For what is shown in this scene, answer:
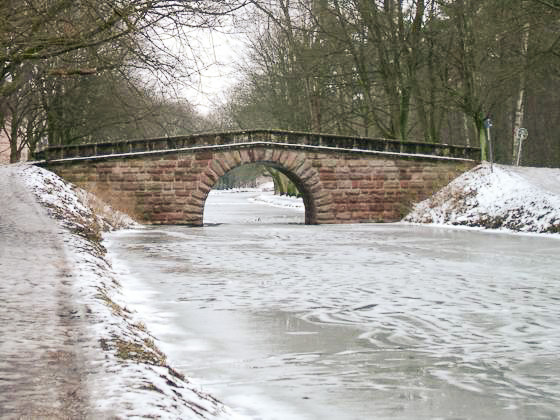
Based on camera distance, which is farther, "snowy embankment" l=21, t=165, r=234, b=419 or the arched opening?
the arched opening

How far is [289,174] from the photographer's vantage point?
25938 mm

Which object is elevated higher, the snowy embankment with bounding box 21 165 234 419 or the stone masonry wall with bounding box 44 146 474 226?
the stone masonry wall with bounding box 44 146 474 226

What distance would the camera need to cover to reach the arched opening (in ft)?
87.0

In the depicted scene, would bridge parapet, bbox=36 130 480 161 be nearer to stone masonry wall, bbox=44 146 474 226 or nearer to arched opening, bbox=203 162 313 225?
stone masonry wall, bbox=44 146 474 226

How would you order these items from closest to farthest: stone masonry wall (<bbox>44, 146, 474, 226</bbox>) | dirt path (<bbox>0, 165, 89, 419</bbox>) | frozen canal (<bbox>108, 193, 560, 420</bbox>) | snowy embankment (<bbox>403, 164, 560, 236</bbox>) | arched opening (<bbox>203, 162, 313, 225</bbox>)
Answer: dirt path (<bbox>0, 165, 89, 419</bbox>) → frozen canal (<bbox>108, 193, 560, 420</bbox>) → snowy embankment (<bbox>403, 164, 560, 236</bbox>) → stone masonry wall (<bbox>44, 146, 474, 226</bbox>) → arched opening (<bbox>203, 162, 313, 225</bbox>)

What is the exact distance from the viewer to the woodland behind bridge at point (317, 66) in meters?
9.38

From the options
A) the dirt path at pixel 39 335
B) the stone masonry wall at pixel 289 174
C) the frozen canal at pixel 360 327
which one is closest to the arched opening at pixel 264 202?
the stone masonry wall at pixel 289 174

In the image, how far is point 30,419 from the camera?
3.34m

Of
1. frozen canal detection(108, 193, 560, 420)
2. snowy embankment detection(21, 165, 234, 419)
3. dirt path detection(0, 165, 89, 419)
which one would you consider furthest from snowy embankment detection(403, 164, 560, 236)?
snowy embankment detection(21, 165, 234, 419)

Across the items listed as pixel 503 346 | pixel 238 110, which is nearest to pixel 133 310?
pixel 503 346

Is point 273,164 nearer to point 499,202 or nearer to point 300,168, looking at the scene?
point 300,168

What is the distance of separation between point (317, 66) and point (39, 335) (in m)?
22.4

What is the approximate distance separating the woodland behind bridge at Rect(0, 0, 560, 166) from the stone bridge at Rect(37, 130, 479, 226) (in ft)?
5.30

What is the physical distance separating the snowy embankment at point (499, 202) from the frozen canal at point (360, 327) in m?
4.96
